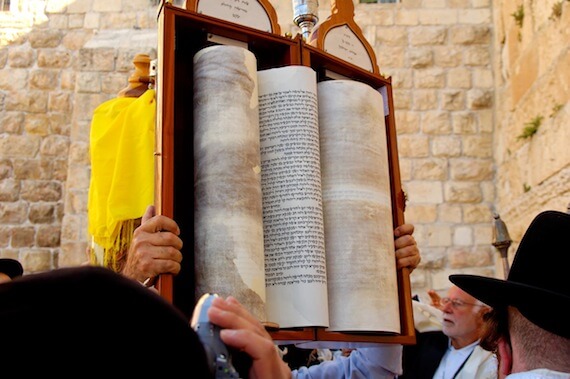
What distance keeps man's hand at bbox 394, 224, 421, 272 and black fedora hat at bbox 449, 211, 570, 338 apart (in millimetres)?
183

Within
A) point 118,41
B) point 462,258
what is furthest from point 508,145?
point 118,41

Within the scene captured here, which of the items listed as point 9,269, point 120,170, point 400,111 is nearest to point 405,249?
point 120,170

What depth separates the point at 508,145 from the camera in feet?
22.9

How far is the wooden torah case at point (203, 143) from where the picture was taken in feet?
5.81

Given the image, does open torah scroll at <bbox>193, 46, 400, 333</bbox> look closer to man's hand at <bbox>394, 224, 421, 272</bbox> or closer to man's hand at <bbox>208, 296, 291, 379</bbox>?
man's hand at <bbox>394, 224, 421, 272</bbox>

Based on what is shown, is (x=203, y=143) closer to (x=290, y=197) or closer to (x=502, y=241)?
(x=290, y=197)

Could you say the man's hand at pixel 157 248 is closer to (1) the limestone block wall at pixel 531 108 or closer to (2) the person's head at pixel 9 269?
(2) the person's head at pixel 9 269

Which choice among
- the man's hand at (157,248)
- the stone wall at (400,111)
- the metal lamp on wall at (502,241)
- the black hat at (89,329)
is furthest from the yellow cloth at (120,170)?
the stone wall at (400,111)

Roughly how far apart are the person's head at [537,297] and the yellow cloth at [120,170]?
0.97 meters

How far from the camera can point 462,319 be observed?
4633mm

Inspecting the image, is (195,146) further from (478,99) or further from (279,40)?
(478,99)

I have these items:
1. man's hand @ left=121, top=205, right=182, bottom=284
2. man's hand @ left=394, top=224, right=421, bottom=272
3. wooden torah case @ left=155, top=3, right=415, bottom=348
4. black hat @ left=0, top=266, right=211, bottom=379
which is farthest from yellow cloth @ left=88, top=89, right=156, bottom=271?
black hat @ left=0, top=266, right=211, bottom=379

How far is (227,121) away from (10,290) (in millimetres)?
1162

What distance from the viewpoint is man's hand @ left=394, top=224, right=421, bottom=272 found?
2121mm
